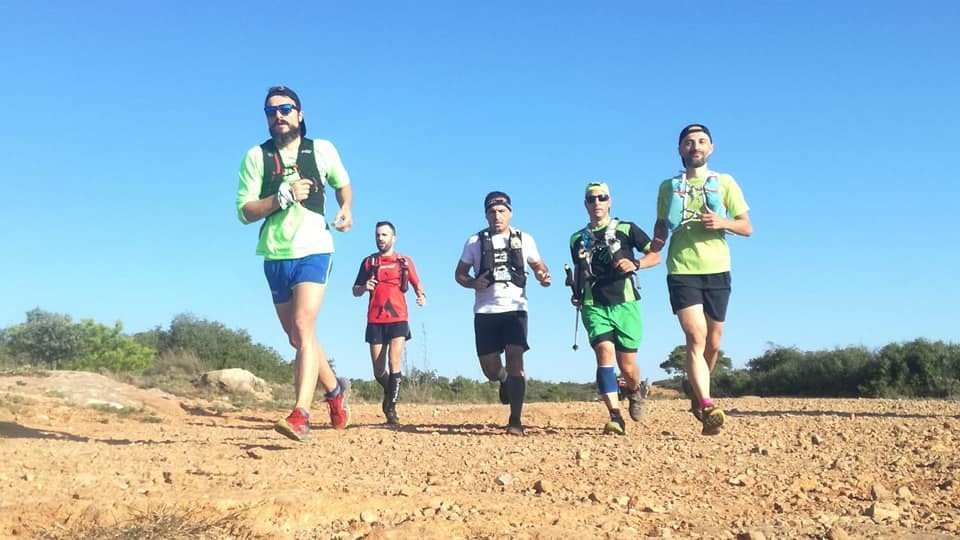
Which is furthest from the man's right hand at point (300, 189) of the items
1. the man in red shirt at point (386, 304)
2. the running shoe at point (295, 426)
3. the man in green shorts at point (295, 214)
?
the man in red shirt at point (386, 304)

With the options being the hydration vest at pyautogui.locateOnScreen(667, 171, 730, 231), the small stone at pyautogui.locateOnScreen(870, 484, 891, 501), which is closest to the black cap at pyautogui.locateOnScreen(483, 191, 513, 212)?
the hydration vest at pyautogui.locateOnScreen(667, 171, 730, 231)

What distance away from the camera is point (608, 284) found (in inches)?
267

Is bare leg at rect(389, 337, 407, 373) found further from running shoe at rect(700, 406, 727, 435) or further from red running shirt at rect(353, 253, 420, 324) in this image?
running shoe at rect(700, 406, 727, 435)

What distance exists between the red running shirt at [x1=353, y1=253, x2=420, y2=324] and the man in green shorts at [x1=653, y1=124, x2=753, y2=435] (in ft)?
10.9

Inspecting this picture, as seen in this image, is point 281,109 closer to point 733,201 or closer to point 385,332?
point 733,201

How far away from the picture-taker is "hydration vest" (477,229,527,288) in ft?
22.7

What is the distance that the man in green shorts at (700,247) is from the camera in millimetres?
6043

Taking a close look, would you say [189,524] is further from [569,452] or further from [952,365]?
[952,365]

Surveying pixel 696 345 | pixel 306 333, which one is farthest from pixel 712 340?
pixel 306 333

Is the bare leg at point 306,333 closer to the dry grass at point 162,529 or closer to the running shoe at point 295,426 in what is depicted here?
the running shoe at point 295,426

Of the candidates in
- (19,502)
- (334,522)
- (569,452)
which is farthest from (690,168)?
(19,502)

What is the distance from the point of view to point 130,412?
9.22 meters

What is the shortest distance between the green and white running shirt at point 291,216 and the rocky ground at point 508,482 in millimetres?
1289

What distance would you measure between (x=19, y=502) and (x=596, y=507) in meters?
2.35
